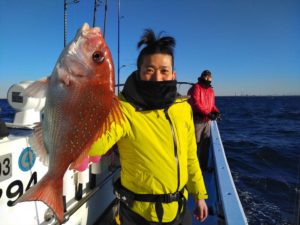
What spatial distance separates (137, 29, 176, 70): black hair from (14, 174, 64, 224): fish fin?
1028 millimetres

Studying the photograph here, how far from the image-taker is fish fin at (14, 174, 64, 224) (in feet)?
3.73

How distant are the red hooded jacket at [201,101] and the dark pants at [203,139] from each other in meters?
0.14

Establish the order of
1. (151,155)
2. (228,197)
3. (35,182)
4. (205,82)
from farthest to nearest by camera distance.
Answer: (205,82)
(228,197)
(35,182)
(151,155)

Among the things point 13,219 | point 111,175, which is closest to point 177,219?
point 13,219

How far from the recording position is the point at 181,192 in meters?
1.89

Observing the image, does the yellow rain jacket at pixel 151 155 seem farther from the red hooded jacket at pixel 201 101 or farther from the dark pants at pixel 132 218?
the red hooded jacket at pixel 201 101

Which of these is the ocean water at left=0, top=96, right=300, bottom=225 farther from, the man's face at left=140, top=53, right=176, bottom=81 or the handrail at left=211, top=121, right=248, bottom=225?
the man's face at left=140, top=53, right=176, bottom=81

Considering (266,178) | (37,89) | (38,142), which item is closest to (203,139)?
(266,178)

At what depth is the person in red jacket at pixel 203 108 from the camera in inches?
214

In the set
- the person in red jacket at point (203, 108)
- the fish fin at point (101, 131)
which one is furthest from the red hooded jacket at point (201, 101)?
the fish fin at point (101, 131)

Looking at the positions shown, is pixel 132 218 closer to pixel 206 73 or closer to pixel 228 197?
pixel 228 197

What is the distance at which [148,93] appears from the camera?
1770 mm

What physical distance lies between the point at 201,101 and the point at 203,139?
0.88 m

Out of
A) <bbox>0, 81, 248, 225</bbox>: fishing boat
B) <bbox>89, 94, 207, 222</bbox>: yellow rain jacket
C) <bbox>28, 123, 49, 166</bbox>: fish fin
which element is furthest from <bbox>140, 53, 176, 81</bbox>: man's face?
<bbox>28, 123, 49, 166</bbox>: fish fin
